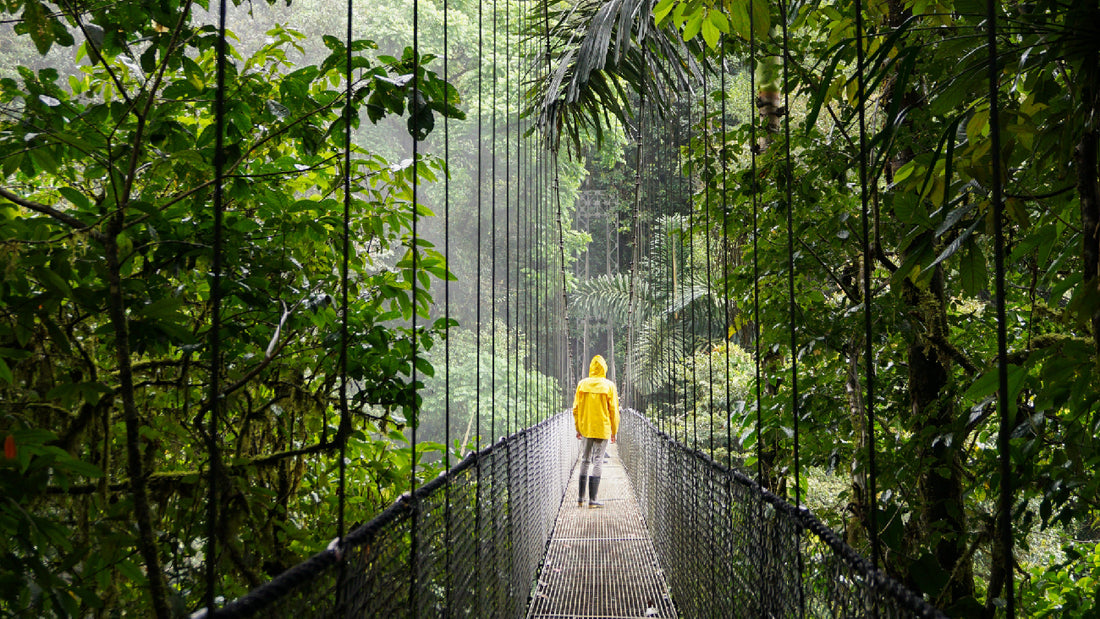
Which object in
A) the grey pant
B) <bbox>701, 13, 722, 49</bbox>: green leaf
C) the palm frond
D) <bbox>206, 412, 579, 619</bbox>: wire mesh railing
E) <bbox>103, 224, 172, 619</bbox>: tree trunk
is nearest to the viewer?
<bbox>206, 412, 579, 619</bbox>: wire mesh railing

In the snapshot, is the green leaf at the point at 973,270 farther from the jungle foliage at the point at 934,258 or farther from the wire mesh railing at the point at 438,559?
the wire mesh railing at the point at 438,559

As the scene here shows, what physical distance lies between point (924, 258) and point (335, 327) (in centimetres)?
103

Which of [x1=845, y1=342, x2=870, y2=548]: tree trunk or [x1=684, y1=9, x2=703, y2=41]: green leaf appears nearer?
[x1=684, y1=9, x2=703, y2=41]: green leaf

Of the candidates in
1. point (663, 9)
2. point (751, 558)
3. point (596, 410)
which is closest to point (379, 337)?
point (663, 9)

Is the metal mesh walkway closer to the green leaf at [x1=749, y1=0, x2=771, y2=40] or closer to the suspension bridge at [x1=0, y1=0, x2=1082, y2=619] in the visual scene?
the suspension bridge at [x1=0, y1=0, x2=1082, y2=619]

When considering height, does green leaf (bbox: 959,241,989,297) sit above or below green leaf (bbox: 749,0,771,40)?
below

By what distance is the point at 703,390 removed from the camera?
7582 millimetres

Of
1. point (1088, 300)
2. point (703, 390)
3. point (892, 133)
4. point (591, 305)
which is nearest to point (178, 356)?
point (892, 133)

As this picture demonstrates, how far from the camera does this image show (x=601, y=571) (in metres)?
2.94

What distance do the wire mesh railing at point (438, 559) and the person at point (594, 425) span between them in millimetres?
1629

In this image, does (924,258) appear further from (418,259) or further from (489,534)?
(489,534)

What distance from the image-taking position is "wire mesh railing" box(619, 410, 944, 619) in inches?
33.6

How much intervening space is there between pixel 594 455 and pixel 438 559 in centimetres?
320

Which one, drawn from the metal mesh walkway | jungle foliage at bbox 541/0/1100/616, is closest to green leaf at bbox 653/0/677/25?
jungle foliage at bbox 541/0/1100/616
